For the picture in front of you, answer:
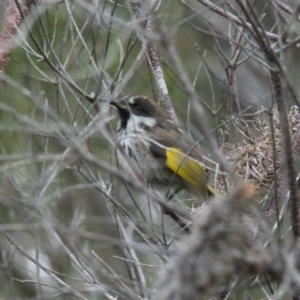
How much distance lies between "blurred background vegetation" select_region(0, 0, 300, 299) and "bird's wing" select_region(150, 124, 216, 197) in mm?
184

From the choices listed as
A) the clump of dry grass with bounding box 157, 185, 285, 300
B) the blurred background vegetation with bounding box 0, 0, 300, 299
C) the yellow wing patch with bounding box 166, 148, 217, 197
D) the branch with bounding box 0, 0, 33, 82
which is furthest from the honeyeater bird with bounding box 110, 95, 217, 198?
the clump of dry grass with bounding box 157, 185, 285, 300

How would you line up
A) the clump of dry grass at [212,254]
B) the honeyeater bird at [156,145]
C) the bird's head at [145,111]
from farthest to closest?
the bird's head at [145,111], the honeyeater bird at [156,145], the clump of dry grass at [212,254]

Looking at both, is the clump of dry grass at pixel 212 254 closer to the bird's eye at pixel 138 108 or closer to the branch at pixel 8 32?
the bird's eye at pixel 138 108

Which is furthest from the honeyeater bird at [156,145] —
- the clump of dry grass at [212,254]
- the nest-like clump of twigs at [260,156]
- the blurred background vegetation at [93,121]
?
the clump of dry grass at [212,254]

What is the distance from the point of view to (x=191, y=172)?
17.6 feet

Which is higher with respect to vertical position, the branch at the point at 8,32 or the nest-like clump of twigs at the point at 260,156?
the branch at the point at 8,32

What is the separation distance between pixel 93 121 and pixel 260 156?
1.49 meters

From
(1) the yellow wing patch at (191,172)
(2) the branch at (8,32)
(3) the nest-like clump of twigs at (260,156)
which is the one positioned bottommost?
(1) the yellow wing patch at (191,172)

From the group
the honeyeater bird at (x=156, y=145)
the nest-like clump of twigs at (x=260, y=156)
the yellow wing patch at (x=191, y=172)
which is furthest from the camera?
the honeyeater bird at (x=156, y=145)

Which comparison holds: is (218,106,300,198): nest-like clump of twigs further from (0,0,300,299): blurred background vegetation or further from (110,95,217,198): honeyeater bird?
(110,95,217,198): honeyeater bird

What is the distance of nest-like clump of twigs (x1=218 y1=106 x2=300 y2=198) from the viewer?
16.0 ft

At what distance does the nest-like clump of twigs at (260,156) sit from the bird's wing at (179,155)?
28cm

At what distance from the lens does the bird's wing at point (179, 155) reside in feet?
17.4

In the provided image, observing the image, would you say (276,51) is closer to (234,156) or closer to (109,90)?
(109,90)
